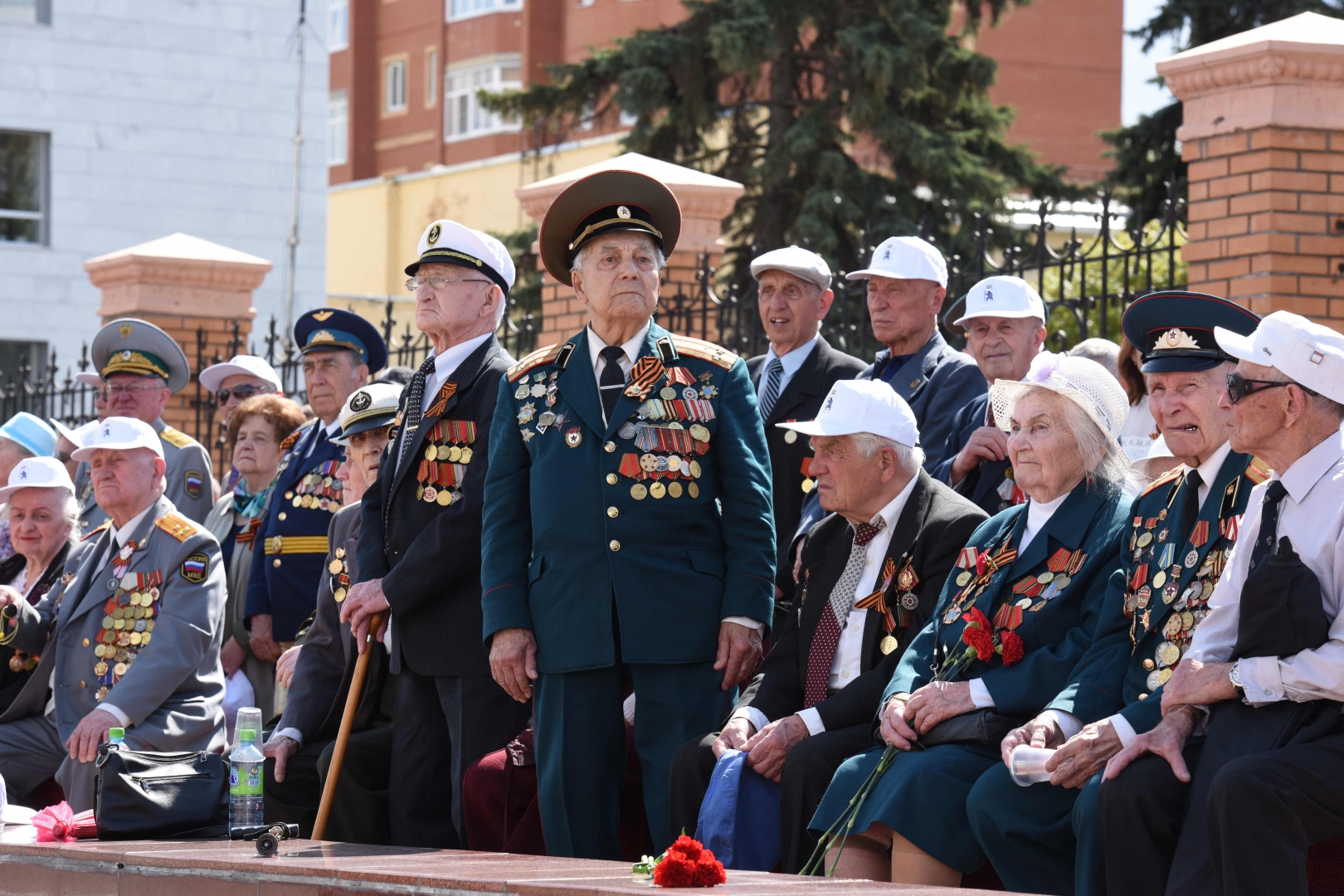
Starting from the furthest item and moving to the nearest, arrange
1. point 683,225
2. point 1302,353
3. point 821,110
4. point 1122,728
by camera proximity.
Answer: point 821,110
point 683,225
point 1122,728
point 1302,353

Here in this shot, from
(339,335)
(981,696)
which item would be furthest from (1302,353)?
(339,335)

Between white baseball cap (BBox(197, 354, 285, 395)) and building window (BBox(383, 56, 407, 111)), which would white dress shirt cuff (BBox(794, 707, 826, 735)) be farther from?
building window (BBox(383, 56, 407, 111))

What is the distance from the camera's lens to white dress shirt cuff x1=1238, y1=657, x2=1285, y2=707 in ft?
14.1

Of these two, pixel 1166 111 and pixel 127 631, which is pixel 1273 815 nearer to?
pixel 127 631

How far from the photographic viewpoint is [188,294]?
14.2 metres

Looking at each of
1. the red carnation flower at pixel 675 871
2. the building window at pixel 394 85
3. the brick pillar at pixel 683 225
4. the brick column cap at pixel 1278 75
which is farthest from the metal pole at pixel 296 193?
the red carnation flower at pixel 675 871

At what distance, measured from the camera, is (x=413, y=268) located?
20.8ft

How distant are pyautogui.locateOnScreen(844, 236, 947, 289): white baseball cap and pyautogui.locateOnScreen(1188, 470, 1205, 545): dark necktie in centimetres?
216

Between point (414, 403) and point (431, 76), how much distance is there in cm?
3638

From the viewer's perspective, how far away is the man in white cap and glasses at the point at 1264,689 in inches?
162

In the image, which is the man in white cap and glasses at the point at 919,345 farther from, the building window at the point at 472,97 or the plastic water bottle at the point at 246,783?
the building window at the point at 472,97

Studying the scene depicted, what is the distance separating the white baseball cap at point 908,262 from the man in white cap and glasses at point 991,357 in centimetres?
17

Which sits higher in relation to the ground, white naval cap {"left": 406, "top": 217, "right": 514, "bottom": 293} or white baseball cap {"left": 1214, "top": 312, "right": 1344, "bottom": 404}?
white naval cap {"left": 406, "top": 217, "right": 514, "bottom": 293}

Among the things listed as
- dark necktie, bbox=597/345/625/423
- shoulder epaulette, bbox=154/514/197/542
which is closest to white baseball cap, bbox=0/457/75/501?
shoulder epaulette, bbox=154/514/197/542
